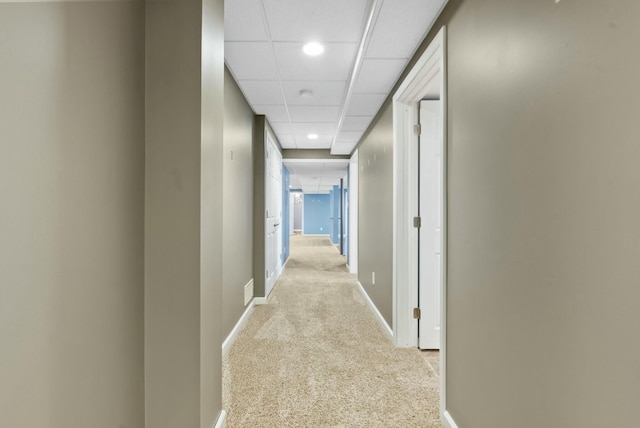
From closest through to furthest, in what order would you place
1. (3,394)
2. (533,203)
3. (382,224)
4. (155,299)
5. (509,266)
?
(3,394)
(533,203)
(509,266)
(155,299)
(382,224)

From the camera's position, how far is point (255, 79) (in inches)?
108

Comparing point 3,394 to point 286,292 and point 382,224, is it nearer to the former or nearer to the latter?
point 382,224

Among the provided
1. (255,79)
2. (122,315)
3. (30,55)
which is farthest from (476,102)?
(255,79)

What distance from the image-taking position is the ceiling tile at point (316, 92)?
284 cm

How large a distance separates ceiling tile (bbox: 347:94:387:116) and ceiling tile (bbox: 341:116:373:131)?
0.16 m

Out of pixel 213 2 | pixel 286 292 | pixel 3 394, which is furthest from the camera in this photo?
pixel 286 292

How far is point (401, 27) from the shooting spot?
1.86 m

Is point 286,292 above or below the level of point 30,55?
below

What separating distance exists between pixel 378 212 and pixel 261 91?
67.2 inches

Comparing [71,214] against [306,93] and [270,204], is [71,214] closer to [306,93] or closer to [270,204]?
[306,93]

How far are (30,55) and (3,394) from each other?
0.78m

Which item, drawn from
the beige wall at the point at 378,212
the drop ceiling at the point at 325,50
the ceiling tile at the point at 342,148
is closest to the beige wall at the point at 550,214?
the drop ceiling at the point at 325,50

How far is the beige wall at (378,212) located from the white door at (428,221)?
0.30m

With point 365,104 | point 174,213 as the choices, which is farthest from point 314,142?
point 174,213
